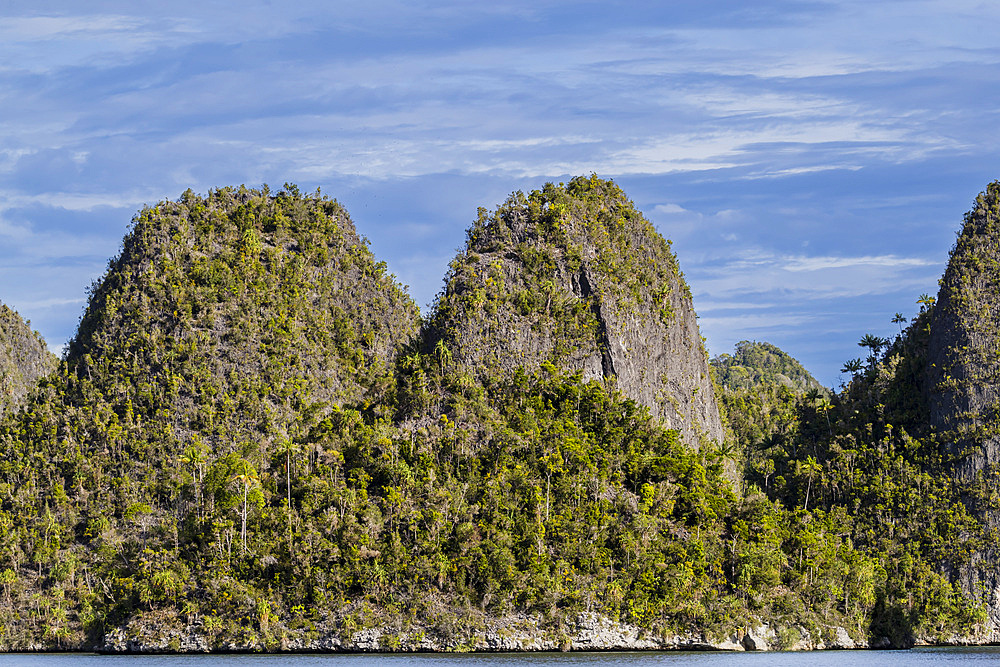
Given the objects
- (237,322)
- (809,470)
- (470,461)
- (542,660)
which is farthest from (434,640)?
(809,470)

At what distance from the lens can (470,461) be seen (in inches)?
2382

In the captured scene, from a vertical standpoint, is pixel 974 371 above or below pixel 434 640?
above

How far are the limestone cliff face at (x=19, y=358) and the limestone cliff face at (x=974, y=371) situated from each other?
183ft

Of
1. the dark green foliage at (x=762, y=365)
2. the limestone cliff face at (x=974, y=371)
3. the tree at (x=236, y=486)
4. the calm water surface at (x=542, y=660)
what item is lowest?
the calm water surface at (x=542, y=660)

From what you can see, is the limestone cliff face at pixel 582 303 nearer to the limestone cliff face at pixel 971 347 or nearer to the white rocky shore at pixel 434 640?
the limestone cliff face at pixel 971 347

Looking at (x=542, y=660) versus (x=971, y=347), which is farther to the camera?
(x=971, y=347)

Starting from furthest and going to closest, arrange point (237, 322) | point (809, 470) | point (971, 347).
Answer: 1. point (971, 347)
2. point (809, 470)
3. point (237, 322)

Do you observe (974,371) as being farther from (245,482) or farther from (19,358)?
(19,358)

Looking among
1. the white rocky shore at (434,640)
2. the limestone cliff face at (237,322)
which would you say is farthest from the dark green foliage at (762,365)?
the white rocky shore at (434,640)

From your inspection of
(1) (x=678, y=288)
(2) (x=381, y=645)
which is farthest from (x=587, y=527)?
(1) (x=678, y=288)

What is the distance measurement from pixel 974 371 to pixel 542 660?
3418 centimetres

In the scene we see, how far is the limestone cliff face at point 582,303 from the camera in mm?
67312

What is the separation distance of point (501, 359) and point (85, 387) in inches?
885

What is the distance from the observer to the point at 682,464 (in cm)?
6247
